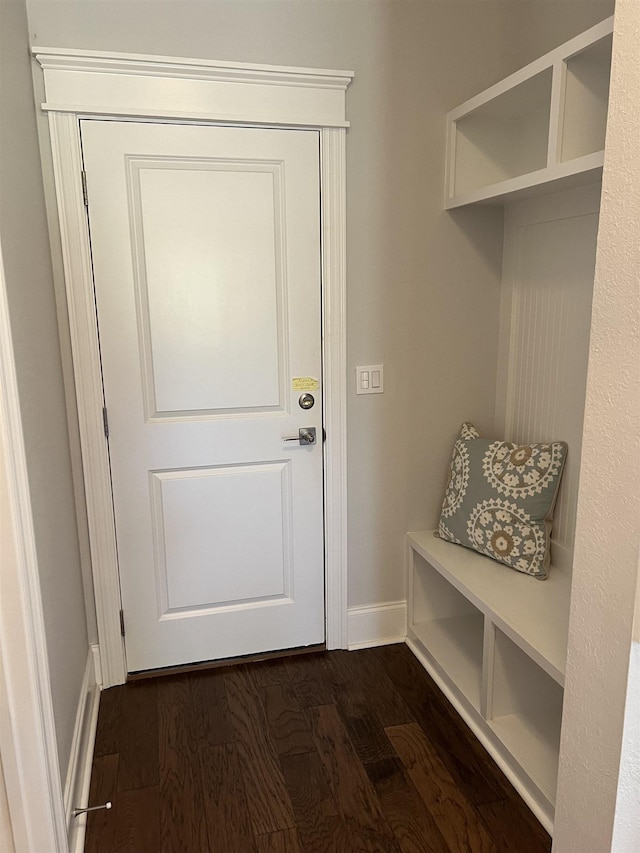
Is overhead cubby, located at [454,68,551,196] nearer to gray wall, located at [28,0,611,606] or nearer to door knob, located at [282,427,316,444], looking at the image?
gray wall, located at [28,0,611,606]

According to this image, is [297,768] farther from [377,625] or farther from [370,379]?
[370,379]

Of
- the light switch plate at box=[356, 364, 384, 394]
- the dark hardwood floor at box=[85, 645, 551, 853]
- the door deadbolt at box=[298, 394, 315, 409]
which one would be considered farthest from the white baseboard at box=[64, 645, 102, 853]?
the light switch plate at box=[356, 364, 384, 394]

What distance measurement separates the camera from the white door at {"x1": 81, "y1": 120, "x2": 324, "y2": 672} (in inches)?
82.3

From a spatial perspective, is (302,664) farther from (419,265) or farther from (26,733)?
(419,265)

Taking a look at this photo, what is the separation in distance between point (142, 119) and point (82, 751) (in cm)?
201

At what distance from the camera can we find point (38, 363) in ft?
5.50

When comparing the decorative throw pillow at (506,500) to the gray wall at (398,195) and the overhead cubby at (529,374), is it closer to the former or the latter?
the overhead cubby at (529,374)

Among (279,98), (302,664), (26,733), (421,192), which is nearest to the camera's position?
(26,733)

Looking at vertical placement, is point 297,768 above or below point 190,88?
below

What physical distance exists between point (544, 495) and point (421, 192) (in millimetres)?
1183

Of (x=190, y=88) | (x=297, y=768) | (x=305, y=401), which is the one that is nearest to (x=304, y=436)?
(x=305, y=401)

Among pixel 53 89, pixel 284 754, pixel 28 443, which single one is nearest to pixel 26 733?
pixel 28 443

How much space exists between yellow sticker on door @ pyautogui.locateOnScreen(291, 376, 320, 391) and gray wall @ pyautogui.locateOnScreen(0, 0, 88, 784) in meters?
0.80

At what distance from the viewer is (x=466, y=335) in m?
2.46
